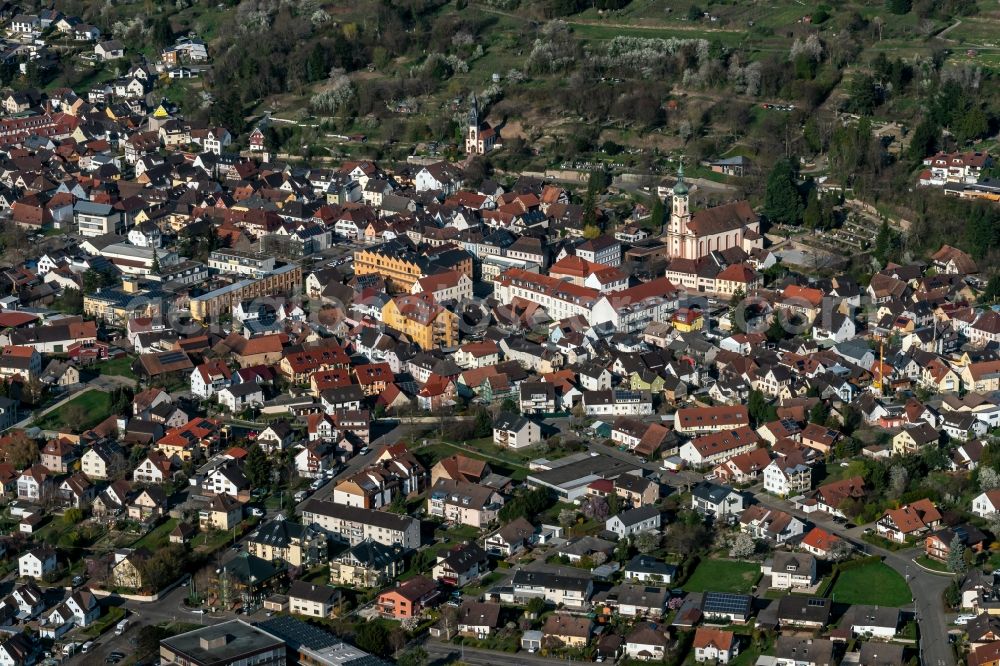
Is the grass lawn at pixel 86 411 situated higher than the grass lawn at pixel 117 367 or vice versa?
the grass lawn at pixel 86 411

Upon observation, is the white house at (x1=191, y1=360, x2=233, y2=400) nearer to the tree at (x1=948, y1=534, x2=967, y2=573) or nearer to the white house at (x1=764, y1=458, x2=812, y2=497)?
the white house at (x1=764, y1=458, x2=812, y2=497)

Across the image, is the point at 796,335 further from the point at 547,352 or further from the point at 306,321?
the point at 306,321

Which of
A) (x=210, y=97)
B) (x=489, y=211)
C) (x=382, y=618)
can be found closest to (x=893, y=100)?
(x=489, y=211)

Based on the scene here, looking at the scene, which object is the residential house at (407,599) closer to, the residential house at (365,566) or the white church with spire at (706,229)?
the residential house at (365,566)

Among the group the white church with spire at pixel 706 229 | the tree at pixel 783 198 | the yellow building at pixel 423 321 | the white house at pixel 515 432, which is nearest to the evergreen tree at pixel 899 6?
the tree at pixel 783 198

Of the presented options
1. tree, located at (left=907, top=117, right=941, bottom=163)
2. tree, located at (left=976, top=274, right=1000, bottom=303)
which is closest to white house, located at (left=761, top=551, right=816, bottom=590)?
tree, located at (left=976, top=274, right=1000, bottom=303)
